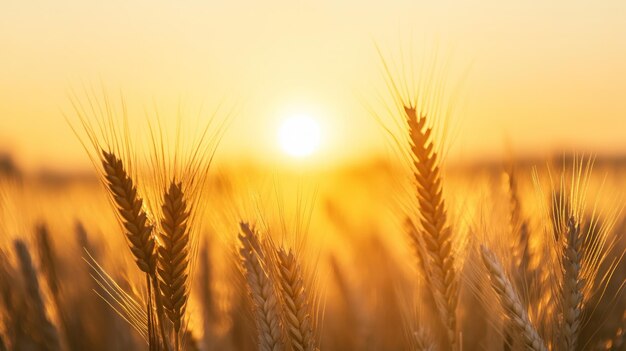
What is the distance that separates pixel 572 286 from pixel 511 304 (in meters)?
0.24

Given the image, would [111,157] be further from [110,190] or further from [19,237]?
[19,237]

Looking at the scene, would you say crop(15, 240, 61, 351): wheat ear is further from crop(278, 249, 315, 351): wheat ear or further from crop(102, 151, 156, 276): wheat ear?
crop(278, 249, 315, 351): wheat ear

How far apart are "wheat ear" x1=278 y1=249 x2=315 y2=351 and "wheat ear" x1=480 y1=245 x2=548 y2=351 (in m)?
0.54

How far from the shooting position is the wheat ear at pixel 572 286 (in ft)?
6.30

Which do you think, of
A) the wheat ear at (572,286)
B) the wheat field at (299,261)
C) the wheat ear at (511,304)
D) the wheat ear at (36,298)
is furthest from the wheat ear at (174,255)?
the wheat ear at (572,286)

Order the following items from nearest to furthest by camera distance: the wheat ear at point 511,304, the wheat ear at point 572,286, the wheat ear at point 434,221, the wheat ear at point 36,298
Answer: the wheat ear at point 511,304 → the wheat ear at point 572,286 → the wheat ear at point 434,221 → the wheat ear at point 36,298

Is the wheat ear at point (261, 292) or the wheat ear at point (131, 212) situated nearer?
the wheat ear at point (131, 212)

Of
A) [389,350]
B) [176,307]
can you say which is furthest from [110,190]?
[389,350]

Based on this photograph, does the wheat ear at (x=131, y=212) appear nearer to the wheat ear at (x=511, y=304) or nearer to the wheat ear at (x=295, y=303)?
the wheat ear at (x=295, y=303)

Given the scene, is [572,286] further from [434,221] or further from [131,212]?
[131,212]

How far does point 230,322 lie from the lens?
9.82 feet

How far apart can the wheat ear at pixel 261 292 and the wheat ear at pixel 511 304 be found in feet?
2.10

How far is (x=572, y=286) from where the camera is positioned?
1.95 metres

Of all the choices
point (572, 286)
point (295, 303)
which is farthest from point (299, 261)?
point (572, 286)
